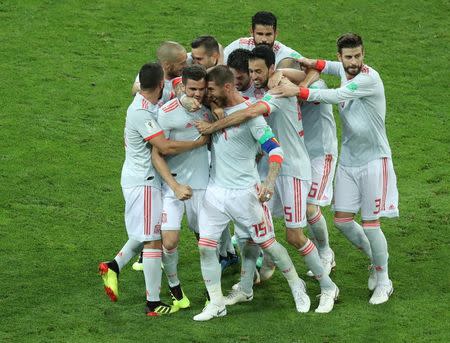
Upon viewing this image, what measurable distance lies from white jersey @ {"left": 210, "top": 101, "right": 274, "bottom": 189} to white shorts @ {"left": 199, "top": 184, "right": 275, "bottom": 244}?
75 millimetres

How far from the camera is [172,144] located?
31.3 ft

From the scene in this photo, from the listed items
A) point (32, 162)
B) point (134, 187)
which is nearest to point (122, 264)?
point (134, 187)

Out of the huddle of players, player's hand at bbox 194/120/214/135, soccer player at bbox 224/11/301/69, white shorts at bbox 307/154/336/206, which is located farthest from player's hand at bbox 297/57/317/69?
player's hand at bbox 194/120/214/135

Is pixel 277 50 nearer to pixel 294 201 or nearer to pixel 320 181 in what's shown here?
pixel 320 181

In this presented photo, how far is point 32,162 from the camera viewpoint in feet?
43.8

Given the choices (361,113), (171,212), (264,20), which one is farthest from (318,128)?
(171,212)

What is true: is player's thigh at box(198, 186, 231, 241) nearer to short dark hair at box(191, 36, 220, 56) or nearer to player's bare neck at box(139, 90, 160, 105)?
player's bare neck at box(139, 90, 160, 105)

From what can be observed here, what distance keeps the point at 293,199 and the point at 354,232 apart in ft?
2.54

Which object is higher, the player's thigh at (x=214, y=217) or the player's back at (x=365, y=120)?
the player's back at (x=365, y=120)

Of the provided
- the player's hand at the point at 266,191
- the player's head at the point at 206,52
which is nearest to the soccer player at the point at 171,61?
the player's head at the point at 206,52

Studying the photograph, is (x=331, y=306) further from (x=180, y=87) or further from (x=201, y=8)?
(x=201, y=8)

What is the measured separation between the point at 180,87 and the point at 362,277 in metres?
2.57

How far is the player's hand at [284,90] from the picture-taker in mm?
9562

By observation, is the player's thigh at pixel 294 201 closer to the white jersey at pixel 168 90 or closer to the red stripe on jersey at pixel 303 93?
the red stripe on jersey at pixel 303 93
